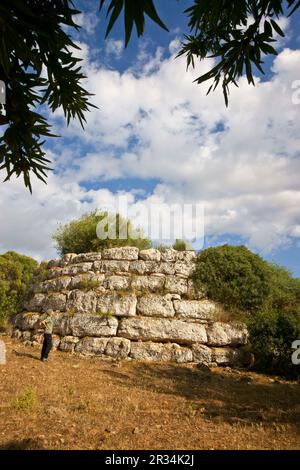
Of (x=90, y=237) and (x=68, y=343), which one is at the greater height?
(x=90, y=237)

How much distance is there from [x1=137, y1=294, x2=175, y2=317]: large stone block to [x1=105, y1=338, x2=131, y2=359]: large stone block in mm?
1332

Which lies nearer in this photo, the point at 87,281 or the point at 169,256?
the point at 87,281

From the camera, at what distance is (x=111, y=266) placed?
14.6 m

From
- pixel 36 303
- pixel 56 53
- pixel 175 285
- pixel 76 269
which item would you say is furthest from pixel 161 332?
pixel 56 53

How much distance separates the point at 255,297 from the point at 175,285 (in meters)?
3.13

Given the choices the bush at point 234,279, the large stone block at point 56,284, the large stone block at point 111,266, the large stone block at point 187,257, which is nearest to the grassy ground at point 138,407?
the bush at point 234,279

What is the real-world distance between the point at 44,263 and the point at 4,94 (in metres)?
12.2

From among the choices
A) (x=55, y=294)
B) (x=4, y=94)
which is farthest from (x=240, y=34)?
(x=55, y=294)

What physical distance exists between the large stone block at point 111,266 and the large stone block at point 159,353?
3.49 m

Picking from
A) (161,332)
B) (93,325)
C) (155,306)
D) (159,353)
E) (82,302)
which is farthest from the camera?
(82,302)

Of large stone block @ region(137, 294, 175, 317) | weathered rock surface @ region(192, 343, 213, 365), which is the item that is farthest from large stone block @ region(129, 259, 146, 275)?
weathered rock surface @ region(192, 343, 213, 365)

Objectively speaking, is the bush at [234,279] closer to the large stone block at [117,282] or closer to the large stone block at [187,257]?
the large stone block at [187,257]

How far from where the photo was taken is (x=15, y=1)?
3746 mm

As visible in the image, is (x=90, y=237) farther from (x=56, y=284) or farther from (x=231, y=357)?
(x=231, y=357)
